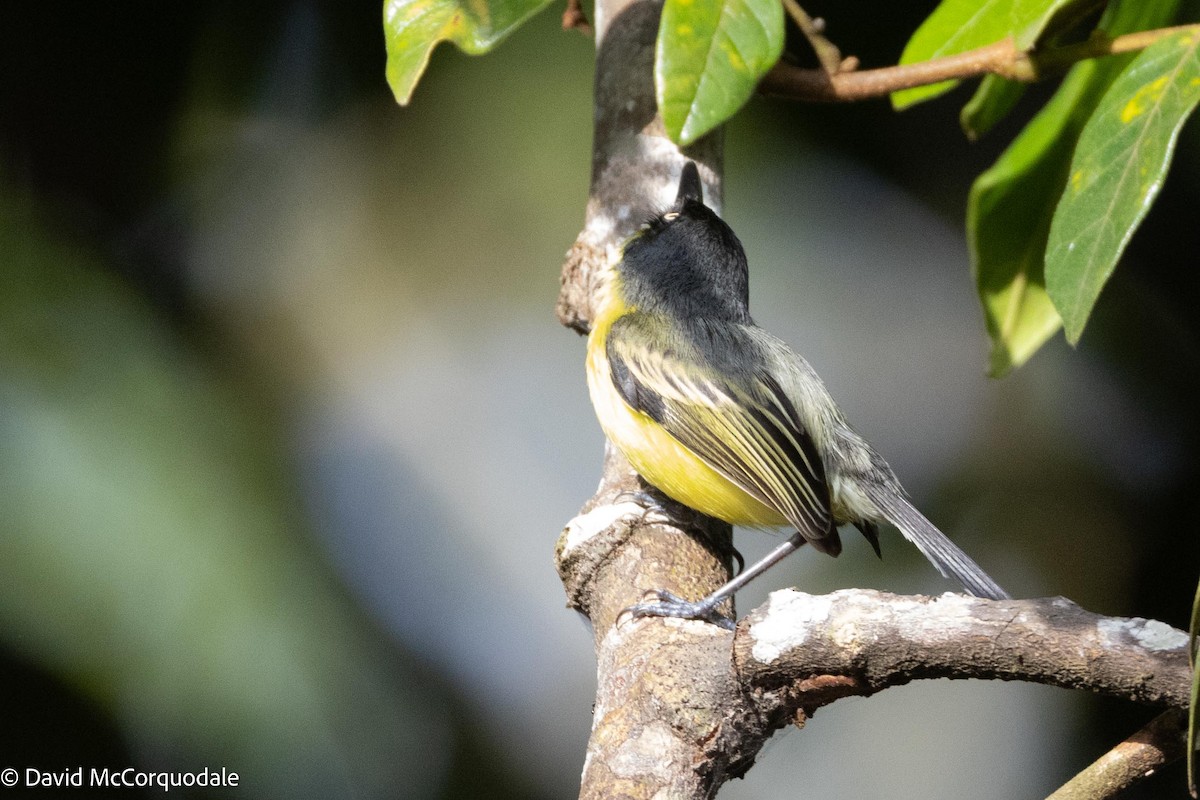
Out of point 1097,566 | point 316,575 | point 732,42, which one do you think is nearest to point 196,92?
point 316,575

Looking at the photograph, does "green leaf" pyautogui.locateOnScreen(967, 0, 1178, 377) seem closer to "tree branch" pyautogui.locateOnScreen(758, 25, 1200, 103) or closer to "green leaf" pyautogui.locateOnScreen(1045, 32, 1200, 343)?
"tree branch" pyautogui.locateOnScreen(758, 25, 1200, 103)

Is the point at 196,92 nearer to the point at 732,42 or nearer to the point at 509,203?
the point at 509,203

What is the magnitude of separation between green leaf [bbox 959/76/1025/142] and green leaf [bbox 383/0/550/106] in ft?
4.31

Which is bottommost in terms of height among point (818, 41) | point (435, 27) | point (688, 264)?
point (688, 264)

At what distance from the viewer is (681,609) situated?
6.21 ft

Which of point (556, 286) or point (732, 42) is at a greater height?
point (732, 42)

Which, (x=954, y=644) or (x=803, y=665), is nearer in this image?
(x=954, y=644)

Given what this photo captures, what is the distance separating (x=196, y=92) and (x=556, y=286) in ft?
4.82

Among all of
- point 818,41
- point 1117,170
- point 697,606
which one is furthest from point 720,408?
point 1117,170

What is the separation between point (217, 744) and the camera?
10.0 feet

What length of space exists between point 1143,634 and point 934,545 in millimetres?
968

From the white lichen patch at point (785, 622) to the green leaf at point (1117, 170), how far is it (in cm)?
69

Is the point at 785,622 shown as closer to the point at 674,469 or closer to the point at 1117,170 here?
the point at 674,469

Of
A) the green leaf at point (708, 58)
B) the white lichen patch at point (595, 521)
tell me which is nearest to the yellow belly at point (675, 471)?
the white lichen patch at point (595, 521)
